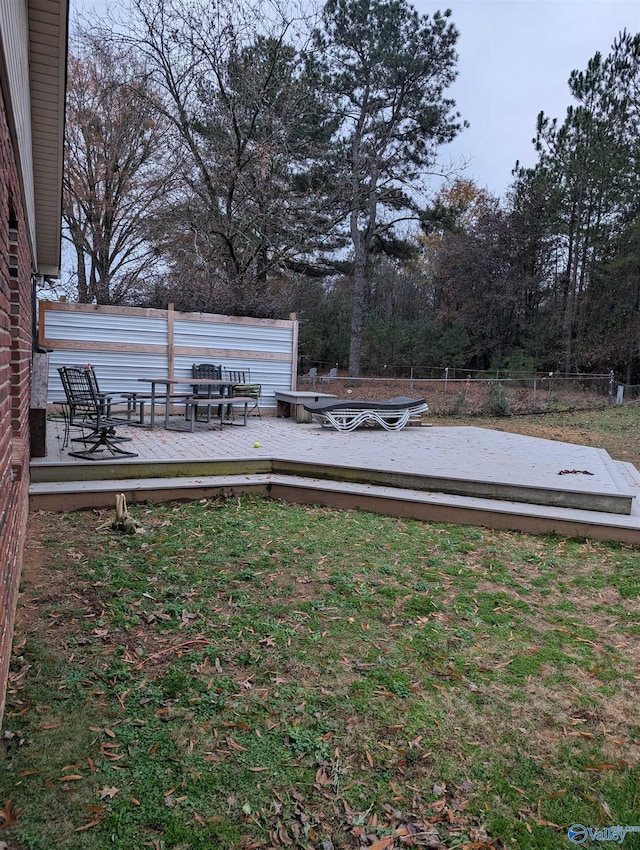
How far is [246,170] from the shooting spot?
12.4m

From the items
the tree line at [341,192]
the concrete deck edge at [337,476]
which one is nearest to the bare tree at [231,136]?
the tree line at [341,192]

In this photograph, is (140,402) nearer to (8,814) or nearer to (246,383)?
(246,383)

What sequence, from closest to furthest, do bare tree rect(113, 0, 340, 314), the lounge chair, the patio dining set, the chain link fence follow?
the patio dining set < the lounge chair < bare tree rect(113, 0, 340, 314) < the chain link fence

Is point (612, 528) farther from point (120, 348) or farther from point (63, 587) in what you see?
point (120, 348)

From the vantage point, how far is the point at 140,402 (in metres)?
8.11

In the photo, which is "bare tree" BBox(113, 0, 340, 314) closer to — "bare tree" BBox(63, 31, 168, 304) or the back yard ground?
"bare tree" BBox(63, 31, 168, 304)

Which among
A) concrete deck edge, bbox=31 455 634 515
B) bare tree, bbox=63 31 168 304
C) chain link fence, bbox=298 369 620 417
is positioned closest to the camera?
concrete deck edge, bbox=31 455 634 515

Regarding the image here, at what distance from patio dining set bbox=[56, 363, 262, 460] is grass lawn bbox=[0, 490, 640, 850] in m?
1.95

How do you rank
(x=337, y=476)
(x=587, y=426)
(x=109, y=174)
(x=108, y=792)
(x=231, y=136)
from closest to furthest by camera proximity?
(x=108, y=792), (x=337, y=476), (x=587, y=426), (x=231, y=136), (x=109, y=174)

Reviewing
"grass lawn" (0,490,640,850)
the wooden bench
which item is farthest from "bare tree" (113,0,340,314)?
"grass lawn" (0,490,640,850)

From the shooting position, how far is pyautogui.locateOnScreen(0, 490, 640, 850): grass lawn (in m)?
1.53

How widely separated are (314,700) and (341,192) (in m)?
14.7

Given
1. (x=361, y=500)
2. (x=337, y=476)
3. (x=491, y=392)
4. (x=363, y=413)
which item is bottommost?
(x=361, y=500)

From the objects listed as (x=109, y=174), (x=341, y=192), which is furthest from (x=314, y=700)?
(x=341, y=192)
